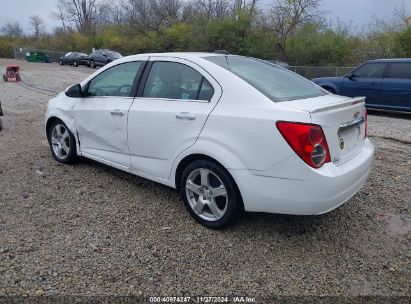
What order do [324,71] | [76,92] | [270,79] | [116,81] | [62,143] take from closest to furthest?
[270,79] < [116,81] < [76,92] < [62,143] < [324,71]

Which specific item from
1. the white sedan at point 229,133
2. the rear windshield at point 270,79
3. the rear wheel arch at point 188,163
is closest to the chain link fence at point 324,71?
the rear windshield at point 270,79

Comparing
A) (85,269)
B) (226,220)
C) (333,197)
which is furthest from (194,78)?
(85,269)

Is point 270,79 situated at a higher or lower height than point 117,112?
higher

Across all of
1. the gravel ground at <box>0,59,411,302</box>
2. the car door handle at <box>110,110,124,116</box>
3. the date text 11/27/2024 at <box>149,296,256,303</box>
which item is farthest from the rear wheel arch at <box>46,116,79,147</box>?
the date text 11/27/2024 at <box>149,296,256,303</box>

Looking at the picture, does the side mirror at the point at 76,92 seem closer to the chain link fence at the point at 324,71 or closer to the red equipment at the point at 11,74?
the red equipment at the point at 11,74

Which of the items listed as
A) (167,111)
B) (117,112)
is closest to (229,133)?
(167,111)

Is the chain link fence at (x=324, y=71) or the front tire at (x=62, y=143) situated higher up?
the chain link fence at (x=324, y=71)

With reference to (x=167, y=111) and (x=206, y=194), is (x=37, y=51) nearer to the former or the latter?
(x=167, y=111)

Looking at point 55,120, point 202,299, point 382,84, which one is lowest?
point 202,299

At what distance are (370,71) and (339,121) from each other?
824 centimetres

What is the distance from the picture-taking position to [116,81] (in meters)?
4.35

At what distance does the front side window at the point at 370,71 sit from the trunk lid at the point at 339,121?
7365 millimetres

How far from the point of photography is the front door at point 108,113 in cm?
402

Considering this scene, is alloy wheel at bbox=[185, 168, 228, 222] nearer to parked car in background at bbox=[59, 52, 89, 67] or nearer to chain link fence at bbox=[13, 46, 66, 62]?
parked car in background at bbox=[59, 52, 89, 67]
